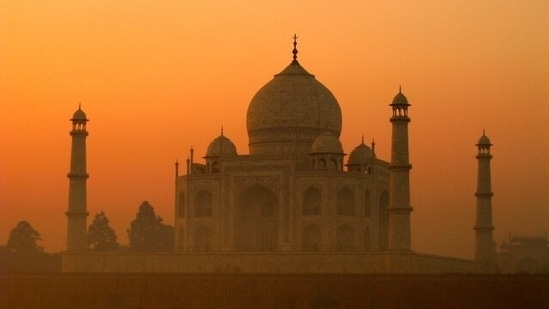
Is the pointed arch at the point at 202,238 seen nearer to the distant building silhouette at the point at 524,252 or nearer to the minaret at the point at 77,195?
the minaret at the point at 77,195

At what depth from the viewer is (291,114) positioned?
44.0 metres

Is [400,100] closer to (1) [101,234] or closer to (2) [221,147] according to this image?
(2) [221,147]

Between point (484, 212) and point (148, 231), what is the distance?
80.9ft

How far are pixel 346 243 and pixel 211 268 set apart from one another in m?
4.16

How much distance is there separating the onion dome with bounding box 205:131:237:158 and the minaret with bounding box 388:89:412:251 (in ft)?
20.4

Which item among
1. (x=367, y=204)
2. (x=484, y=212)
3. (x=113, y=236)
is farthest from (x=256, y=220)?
(x=113, y=236)

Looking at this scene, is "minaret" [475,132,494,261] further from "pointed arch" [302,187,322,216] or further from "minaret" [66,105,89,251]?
"minaret" [66,105,89,251]

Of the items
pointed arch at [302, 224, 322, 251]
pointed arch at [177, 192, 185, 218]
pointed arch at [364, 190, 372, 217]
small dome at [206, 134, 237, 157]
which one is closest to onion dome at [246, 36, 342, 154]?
small dome at [206, 134, 237, 157]

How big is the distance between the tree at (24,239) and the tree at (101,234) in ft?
8.35

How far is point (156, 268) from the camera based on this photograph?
40281 millimetres

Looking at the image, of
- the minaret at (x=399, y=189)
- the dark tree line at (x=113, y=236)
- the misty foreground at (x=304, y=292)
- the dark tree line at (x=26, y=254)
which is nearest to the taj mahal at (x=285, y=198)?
the minaret at (x=399, y=189)

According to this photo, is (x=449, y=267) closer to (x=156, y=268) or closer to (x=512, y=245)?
(x=156, y=268)

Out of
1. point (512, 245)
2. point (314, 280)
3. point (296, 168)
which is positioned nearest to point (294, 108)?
point (296, 168)

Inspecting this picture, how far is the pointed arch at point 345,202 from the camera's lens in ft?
137
